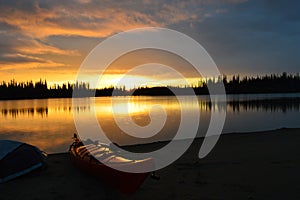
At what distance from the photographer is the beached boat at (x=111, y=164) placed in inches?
283

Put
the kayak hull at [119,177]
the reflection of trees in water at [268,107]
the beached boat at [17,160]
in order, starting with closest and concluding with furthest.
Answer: the kayak hull at [119,177] < the beached boat at [17,160] < the reflection of trees in water at [268,107]

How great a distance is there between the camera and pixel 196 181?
8.55 metres

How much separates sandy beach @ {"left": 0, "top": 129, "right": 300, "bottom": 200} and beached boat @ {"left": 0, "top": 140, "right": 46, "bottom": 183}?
0.89 feet

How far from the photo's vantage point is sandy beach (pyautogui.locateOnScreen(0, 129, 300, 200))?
24.6 feet

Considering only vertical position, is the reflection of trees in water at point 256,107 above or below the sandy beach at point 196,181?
above

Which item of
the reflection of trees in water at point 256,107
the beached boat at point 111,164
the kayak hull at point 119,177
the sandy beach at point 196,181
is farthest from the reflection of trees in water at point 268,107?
the kayak hull at point 119,177

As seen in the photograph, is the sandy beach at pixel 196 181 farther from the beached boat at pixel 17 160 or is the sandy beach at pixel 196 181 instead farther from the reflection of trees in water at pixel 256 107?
the reflection of trees in water at pixel 256 107

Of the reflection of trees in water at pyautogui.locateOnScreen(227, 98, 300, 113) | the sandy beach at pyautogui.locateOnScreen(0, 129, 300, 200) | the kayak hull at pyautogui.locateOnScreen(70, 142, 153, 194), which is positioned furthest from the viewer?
the reflection of trees in water at pyautogui.locateOnScreen(227, 98, 300, 113)

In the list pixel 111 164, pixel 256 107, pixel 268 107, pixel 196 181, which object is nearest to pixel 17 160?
pixel 111 164

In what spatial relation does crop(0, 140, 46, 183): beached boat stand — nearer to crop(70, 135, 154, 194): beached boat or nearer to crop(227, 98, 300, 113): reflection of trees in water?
crop(70, 135, 154, 194): beached boat

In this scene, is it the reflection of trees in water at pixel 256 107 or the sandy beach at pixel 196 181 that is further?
the reflection of trees in water at pixel 256 107

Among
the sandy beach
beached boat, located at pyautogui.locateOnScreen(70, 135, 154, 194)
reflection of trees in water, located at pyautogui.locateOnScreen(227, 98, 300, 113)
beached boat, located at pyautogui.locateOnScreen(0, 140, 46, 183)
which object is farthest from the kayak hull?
reflection of trees in water, located at pyautogui.locateOnScreen(227, 98, 300, 113)

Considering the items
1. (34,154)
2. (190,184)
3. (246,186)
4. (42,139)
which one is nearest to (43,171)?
(34,154)

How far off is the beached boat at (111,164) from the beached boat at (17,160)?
134 centimetres
